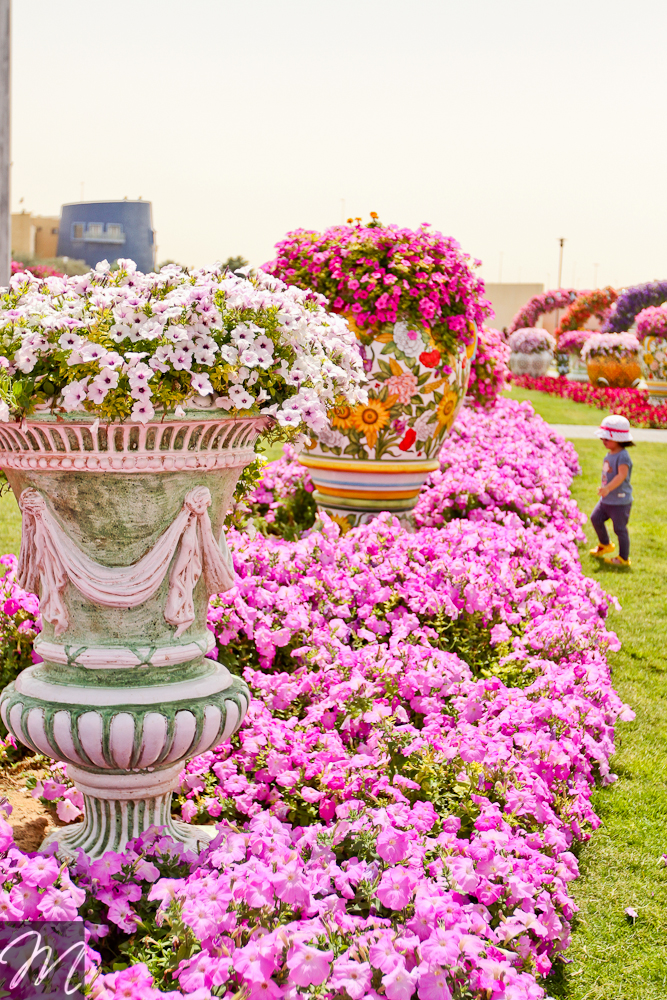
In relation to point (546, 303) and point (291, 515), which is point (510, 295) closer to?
point (546, 303)

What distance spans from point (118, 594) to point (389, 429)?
11.6 feet

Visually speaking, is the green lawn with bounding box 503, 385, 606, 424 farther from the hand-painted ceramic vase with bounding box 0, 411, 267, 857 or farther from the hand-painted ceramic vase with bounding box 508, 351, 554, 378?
the hand-painted ceramic vase with bounding box 0, 411, 267, 857

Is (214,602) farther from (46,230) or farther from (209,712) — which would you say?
(46,230)

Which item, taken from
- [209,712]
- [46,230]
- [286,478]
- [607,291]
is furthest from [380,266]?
[46,230]

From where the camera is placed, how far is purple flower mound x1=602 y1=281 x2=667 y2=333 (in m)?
32.0

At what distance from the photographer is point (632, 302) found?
32.8 metres

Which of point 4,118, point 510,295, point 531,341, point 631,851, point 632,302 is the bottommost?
point 631,851

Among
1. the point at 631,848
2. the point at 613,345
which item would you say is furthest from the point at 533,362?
the point at 631,848

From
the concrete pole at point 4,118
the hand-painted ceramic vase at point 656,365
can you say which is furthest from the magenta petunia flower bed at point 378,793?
the hand-painted ceramic vase at point 656,365

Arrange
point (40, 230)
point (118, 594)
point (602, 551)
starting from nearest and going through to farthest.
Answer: point (118, 594)
point (602, 551)
point (40, 230)

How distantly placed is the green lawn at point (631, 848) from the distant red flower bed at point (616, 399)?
357 inches

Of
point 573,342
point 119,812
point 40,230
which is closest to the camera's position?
point 119,812

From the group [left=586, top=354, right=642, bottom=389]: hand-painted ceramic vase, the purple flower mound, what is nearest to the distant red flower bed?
[left=586, top=354, right=642, bottom=389]: hand-painted ceramic vase

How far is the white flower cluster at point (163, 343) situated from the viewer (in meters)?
2.32
